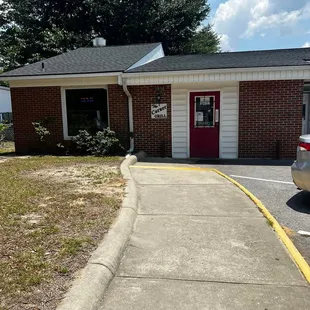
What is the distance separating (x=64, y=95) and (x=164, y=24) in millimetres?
15060

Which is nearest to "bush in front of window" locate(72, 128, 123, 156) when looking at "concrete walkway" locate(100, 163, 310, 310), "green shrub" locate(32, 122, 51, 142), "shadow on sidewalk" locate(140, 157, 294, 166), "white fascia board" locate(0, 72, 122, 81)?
"shadow on sidewalk" locate(140, 157, 294, 166)

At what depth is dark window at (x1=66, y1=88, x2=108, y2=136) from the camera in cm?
1182

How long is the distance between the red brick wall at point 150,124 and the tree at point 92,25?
46.3 feet

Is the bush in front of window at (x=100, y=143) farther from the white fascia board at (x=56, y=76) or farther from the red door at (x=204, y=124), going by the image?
the red door at (x=204, y=124)

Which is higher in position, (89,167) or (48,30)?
(48,30)

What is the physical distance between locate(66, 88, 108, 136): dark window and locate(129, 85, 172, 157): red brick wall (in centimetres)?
117

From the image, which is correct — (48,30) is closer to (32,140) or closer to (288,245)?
(32,140)

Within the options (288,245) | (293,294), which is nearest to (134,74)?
(288,245)

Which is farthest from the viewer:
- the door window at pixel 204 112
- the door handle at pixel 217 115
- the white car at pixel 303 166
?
the door window at pixel 204 112

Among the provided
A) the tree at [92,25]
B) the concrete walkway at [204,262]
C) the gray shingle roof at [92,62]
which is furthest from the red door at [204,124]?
the tree at [92,25]

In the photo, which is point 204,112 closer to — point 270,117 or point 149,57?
point 270,117

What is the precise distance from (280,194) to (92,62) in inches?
342

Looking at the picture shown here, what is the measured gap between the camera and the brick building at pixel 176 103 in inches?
414

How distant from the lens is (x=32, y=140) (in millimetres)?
12477
